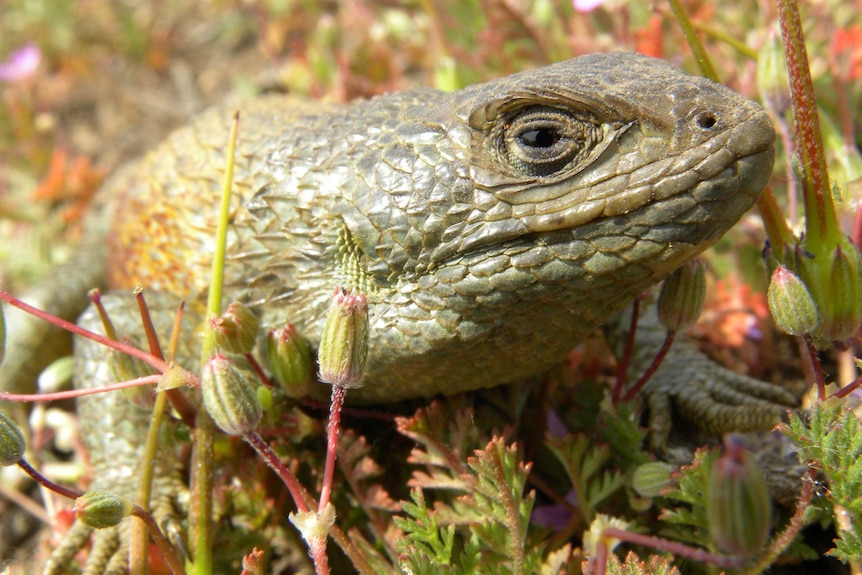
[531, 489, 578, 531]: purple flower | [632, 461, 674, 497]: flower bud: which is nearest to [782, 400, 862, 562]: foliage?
[632, 461, 674, 497]: flower bud

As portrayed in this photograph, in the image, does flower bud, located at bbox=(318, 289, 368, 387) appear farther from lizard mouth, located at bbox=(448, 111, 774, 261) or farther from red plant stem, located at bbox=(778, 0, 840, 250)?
red plant stem, located at bbox=(778, 0, 840, 250)

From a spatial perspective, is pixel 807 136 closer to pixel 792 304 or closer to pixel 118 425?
pixel 792 304

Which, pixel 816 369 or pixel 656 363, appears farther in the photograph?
pixel 656 363

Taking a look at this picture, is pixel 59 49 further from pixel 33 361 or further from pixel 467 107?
pixel 467 107

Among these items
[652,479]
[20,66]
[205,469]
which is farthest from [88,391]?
[20,66]

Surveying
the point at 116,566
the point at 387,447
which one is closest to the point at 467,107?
the point at 387,447

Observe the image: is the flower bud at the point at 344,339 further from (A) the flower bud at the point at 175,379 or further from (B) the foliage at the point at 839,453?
(B) the foliage at the point at 839,453
